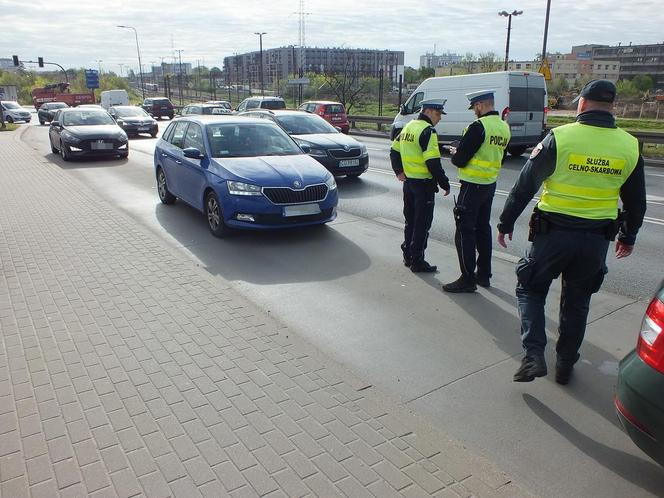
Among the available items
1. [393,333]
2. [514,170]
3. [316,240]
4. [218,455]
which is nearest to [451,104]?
[514,170]

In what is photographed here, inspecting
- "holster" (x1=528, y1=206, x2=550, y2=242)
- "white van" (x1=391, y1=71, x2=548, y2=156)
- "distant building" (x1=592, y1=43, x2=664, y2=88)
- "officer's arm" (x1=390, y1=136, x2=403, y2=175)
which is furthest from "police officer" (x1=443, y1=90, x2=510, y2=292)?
"distant building" (x1=592, y1=43, x2=664, y2=88)

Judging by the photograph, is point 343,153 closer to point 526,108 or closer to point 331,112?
point 526,108

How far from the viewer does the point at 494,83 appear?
51.4ft

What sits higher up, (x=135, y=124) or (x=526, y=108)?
(x=526, y=108)

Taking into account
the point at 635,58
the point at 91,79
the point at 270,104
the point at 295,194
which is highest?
the point at 635,58

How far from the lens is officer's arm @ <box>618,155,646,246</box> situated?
3344 millimetres

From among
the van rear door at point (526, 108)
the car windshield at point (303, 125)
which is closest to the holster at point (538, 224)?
the car windshield at point (303, 125)

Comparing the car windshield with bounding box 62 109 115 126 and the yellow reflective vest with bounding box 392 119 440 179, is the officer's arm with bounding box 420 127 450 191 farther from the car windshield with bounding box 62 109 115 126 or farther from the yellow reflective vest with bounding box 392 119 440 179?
the car windshield with bounding box 62 109 115 126

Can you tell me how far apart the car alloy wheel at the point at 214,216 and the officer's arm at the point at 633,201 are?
16.7 ft

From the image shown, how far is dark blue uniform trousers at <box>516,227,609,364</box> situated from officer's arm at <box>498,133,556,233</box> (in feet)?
0.89

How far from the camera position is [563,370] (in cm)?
368

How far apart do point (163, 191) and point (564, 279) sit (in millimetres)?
7783

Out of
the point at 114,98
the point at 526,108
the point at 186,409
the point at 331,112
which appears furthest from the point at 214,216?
the point at 114,98

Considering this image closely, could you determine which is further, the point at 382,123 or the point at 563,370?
the point at 382,123
